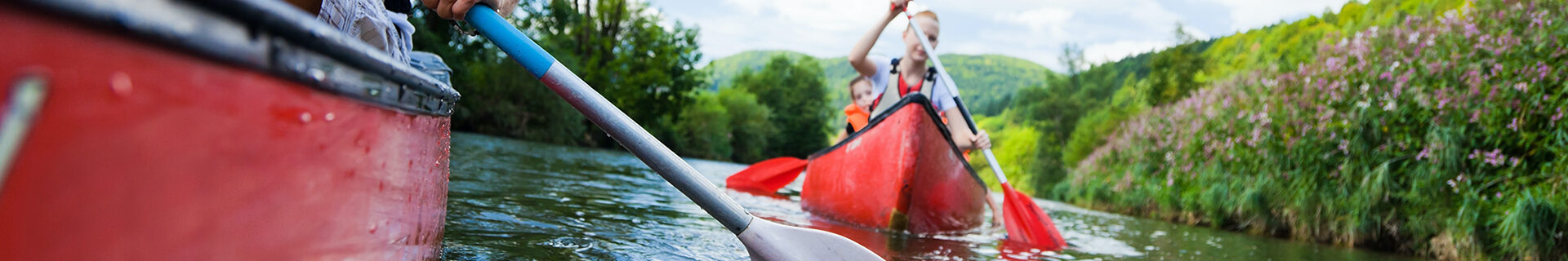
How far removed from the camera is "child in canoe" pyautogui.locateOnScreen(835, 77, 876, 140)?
6285 mm

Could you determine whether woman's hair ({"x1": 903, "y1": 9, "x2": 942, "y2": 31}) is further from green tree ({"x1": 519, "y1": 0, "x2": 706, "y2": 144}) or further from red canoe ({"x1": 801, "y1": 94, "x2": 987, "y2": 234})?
green tree ({"x1": 519, "y1": 0, "x2": 706, "y2": 144})

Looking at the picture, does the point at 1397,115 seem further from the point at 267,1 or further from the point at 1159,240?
the point at 267,1

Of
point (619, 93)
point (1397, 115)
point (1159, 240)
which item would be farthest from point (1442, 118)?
point (619, 93)

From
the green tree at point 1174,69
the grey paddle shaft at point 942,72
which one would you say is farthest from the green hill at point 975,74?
the grey paddle shaft at point 942,72

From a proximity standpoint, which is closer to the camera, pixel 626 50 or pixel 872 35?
pixel 872 35

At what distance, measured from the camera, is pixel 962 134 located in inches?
215

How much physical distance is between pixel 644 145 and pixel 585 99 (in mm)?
172

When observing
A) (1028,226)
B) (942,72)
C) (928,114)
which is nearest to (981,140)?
(942,72)

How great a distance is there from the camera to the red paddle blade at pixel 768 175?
7.27 metres

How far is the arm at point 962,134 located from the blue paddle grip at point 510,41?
369cm

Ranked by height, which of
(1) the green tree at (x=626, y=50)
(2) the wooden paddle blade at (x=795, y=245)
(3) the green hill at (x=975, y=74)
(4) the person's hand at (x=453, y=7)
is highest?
(3) the green hill at (x=975, y=74)

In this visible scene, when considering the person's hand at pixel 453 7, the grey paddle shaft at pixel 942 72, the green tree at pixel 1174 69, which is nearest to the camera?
the person's hand at pixel 453 7

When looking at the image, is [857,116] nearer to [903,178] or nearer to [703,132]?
[903,178]

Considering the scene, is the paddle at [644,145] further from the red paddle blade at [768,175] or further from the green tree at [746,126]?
the green tree at [746,126]
